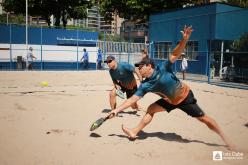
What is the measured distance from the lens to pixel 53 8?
34.2 m

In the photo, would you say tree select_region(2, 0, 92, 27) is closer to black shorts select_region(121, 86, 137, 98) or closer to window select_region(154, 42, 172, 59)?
window select_region(154, 42, 172, 59)

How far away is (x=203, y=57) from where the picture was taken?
68.5 feet

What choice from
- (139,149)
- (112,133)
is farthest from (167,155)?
(112,133)

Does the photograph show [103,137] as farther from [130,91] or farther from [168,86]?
[130,91]

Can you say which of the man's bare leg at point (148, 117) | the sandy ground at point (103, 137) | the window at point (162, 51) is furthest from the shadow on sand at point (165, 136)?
the window at point (162, 51)

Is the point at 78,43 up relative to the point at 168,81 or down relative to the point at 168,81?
up

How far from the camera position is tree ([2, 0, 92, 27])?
109 feet

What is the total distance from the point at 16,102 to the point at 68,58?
18122mm

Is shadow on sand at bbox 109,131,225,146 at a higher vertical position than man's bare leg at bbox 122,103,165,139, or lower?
lower

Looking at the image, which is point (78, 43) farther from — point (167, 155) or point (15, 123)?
point (167, 155)

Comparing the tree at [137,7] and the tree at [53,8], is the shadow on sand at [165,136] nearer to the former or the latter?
the tree at [137,7]

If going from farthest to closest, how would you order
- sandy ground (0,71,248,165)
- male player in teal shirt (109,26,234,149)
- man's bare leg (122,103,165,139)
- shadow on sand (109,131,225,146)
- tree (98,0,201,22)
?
tree (98,0,201,22)
shadow on sand (109,131,225,146)
man's bare leg (122,103,165,139)
male player in teal shirt (109,26,234,149)
sandy ground (0,71,248,165)

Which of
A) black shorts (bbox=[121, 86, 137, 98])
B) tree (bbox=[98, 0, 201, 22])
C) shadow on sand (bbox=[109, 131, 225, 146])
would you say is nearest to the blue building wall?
tree (bbox=[98, 0, 201, 22])

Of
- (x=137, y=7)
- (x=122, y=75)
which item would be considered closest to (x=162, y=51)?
(x=137, y=7)
